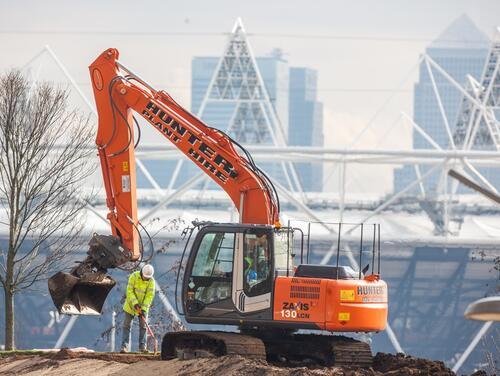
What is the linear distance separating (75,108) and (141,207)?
56.7 m

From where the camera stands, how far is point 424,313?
81.4 meters

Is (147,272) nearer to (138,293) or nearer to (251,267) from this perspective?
(138,293)

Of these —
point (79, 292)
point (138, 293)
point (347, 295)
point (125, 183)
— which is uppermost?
point (125, 183)

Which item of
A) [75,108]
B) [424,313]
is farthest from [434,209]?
[75,108]

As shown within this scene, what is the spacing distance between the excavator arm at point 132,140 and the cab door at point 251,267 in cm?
160

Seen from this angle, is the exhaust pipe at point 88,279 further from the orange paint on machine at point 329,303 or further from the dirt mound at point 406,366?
the dirt mound at point 406,366

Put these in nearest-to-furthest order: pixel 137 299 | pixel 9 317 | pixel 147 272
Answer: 1. pixel 147 272
2. pixel 137 299
3. pixel 9 317

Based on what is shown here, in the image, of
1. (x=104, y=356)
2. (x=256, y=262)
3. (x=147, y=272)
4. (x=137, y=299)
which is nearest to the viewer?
(x=256, y=262)

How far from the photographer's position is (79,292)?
80.0 feet

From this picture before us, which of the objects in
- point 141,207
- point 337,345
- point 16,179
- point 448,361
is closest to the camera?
point 337,345

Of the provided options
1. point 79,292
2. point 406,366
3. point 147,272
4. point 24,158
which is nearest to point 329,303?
point 406,366

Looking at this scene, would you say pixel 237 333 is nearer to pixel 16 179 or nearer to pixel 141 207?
pixel 16 179

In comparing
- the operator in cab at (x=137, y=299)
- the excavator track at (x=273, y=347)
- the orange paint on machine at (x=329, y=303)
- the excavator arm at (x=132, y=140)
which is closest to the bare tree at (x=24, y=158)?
the operator in cab at (x=137, y=299)

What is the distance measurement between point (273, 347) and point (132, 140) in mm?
4610
